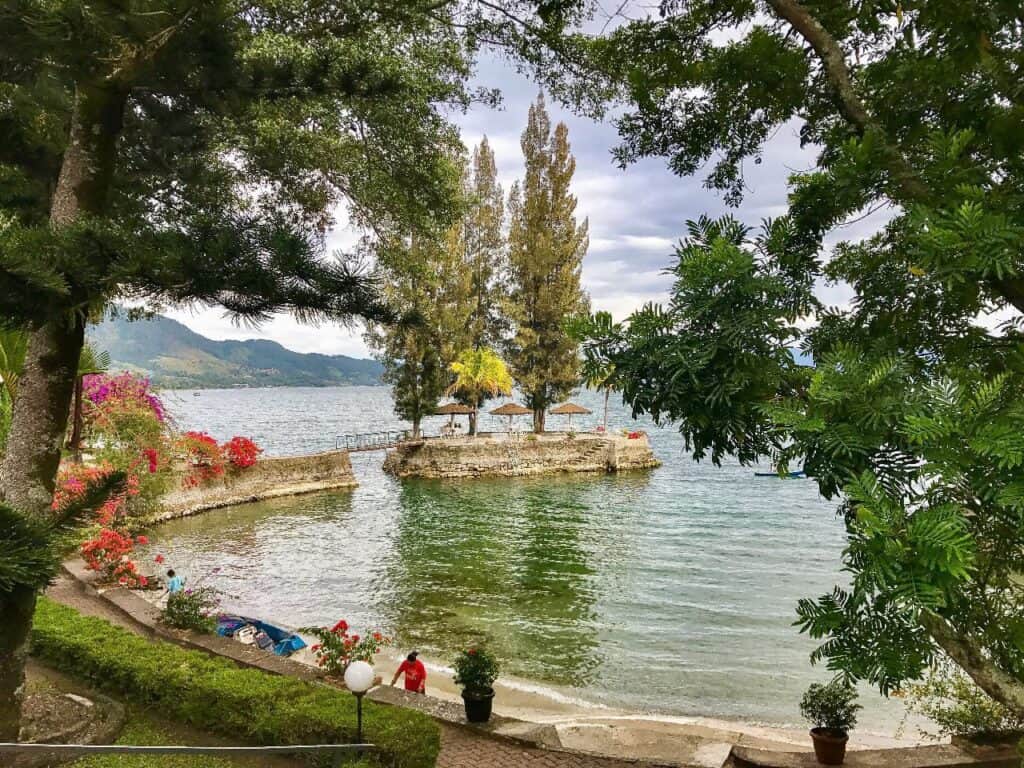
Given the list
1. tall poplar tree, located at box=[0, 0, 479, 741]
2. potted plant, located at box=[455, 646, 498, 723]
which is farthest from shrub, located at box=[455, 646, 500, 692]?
tall poplar tree, located at box=[0, 0, 479, 741]

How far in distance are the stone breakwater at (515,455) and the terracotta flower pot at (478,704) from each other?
89.2ft

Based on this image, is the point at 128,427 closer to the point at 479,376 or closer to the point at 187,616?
the point at 187,616

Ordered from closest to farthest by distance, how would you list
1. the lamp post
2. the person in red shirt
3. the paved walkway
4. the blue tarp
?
1. the lamp post
2. the paved walkway
3. the person in red shirt
4. the blue tarp

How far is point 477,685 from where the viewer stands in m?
7.62

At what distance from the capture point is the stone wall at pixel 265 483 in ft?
79.3

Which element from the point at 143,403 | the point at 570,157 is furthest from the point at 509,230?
the point at 143,403

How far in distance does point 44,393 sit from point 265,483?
24.5m

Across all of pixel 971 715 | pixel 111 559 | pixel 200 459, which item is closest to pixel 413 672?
pixel 111 559

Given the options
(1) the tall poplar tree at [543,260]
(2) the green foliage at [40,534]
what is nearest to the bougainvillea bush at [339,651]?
(2) the green foliage at [40,534]

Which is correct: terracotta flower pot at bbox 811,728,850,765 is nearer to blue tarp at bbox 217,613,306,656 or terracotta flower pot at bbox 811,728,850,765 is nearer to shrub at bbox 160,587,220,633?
shrub at bbox 160,587,220,633

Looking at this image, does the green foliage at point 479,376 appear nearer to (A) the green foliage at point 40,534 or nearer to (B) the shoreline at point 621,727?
(B) the shoreline at point 621,727

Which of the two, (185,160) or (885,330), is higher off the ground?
(185,160)

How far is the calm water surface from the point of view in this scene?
12.7 meters

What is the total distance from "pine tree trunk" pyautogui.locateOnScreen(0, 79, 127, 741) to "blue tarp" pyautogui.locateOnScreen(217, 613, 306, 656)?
6883 millimetres
